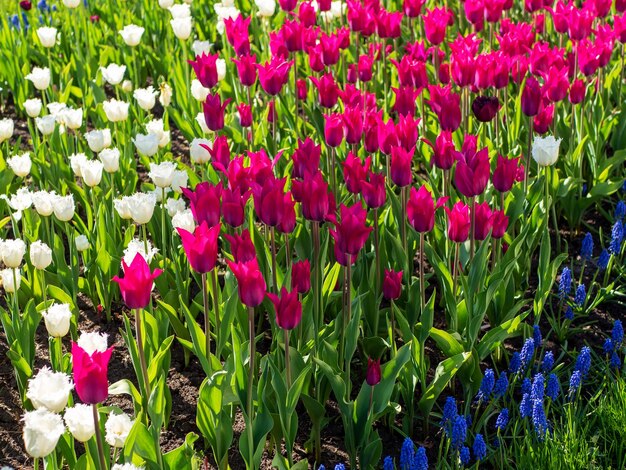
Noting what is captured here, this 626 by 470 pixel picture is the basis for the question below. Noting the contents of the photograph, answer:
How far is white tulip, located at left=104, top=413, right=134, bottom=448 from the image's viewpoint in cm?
238

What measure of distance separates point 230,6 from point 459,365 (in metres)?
3.45

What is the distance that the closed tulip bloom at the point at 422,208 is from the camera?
283 cm

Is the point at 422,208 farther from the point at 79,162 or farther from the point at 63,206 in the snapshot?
the point at 79,162

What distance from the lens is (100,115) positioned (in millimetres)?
4742

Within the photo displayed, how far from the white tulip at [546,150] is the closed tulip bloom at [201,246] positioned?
1534 millimetres

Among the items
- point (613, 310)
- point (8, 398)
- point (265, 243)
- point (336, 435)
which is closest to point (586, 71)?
point (613, 310)

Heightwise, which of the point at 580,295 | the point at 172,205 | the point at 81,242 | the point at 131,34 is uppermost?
the point at 131,34

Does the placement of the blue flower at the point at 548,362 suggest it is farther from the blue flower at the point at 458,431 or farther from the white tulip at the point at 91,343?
the white tulip at the point at 91,343

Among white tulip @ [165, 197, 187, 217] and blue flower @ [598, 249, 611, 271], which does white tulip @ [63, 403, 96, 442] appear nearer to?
white tulip @ [165, 197, 187, 217]

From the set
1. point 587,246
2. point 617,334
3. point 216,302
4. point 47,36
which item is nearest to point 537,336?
point 617,334

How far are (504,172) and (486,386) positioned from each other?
72 cm

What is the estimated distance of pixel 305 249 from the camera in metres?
3.52

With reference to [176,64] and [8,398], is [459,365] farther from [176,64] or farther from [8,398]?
[176,64]

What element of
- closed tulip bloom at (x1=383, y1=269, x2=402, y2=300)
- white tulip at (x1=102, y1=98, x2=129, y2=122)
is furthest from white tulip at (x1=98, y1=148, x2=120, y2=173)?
closed tulip bloom at (x1=383, y1=269, x2=402, y2=300)
